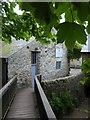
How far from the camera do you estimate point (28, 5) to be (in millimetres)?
662

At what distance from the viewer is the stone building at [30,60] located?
13.8m

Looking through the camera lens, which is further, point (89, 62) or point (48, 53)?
point (48, 53)

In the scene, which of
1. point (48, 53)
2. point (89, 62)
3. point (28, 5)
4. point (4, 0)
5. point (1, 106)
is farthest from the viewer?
point (48, 53)

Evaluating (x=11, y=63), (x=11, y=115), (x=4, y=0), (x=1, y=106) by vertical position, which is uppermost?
(x=4, y=0)

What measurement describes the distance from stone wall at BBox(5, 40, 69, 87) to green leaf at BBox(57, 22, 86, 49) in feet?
41.2

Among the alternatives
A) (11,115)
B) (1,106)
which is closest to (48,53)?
(11,115)

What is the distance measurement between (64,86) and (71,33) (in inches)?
509

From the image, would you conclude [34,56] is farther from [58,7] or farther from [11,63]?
[58,7]

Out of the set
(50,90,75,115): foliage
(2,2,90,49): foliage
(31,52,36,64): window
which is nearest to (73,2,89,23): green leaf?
(2,2,90,49): foliage

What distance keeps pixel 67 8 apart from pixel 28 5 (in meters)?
0.14

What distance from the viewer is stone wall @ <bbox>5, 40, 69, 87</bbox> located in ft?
45.3

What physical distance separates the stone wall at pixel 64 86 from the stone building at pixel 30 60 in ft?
6.60

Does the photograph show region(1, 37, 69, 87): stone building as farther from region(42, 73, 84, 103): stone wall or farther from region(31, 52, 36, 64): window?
region(42, 73, 84, 103): stone wall

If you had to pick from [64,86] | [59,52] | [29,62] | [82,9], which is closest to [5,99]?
[82,9]
